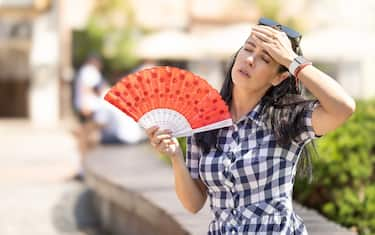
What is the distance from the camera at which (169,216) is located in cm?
507

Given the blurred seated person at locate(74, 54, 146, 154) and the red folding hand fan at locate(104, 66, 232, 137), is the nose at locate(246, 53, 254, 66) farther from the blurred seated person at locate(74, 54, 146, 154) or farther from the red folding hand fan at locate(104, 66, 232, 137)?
the blurred seated person at locate(74, 54, 146, 154)

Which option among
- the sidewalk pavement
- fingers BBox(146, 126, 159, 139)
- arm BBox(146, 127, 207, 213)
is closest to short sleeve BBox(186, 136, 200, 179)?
arm BBox(146, 127, 207, 213)

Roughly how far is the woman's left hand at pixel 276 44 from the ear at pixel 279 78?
13 centimetres

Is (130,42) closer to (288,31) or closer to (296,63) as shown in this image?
(288,31)

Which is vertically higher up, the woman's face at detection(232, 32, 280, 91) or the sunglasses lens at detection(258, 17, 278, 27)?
the sunglasses lens at detection(258, 17, 278, 27)

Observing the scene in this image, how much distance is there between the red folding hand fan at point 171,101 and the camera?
117 inches

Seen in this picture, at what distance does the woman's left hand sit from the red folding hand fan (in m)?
0.26

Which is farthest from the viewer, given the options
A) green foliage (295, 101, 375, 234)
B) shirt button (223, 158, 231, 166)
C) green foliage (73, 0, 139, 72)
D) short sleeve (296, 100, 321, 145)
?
green foliage (73, 0, 139, 72)

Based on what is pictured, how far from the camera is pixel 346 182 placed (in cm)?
591

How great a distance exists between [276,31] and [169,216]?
2.40 metres

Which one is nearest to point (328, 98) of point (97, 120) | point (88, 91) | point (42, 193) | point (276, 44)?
point (276, 44)

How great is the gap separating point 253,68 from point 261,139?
0.77 feet

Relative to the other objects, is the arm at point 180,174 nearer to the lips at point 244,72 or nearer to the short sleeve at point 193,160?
the short sleeve at point 193,160

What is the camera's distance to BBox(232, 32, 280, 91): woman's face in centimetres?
290
